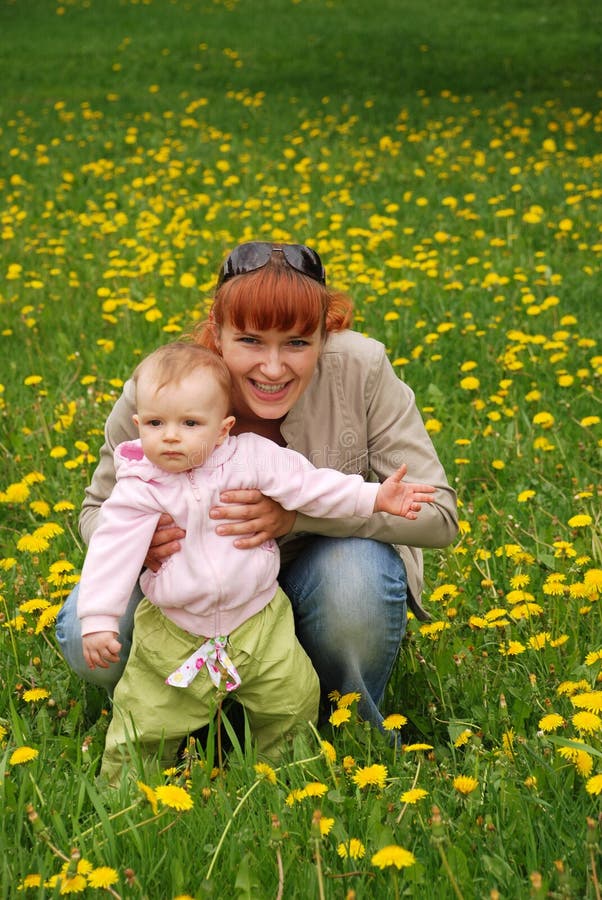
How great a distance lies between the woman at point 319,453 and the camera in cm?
236

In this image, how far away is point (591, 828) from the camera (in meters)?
1.60

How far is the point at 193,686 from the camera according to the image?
2.28 metres

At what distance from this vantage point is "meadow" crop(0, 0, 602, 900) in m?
1.85

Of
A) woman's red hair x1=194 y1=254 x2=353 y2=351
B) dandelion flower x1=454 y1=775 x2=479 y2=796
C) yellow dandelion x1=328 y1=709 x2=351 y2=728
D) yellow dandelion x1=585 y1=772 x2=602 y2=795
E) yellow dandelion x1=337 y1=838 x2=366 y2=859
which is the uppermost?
woman's red hair x1=194 y1=254 x2=353 y2=351

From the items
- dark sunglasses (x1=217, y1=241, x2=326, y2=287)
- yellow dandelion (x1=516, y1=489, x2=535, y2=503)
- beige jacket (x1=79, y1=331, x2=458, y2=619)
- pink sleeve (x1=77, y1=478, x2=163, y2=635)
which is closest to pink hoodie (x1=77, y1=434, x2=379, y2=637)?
pink sleeve (x1=77, y1=478, x2=163, y2=635)

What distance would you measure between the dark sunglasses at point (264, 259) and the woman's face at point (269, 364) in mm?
125

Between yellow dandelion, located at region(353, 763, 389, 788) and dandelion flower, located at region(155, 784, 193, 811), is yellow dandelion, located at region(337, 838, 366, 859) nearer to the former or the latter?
yellow dandelion, located at region(353, 763, 389, 788)

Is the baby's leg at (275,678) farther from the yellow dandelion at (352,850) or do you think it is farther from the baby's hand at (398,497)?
the yellow dandelion at (352,850)

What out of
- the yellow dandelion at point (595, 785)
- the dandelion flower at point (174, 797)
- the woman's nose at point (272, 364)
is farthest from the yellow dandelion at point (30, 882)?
the woman's nose at point (272, 364)

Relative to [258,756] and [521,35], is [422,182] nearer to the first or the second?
[258,756]

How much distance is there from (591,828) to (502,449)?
2361 mm

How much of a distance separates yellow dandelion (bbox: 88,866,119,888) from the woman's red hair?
3.84 ft

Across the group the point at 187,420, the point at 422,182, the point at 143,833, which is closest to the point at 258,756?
the point at 143,833

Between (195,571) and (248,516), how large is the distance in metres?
0.16
